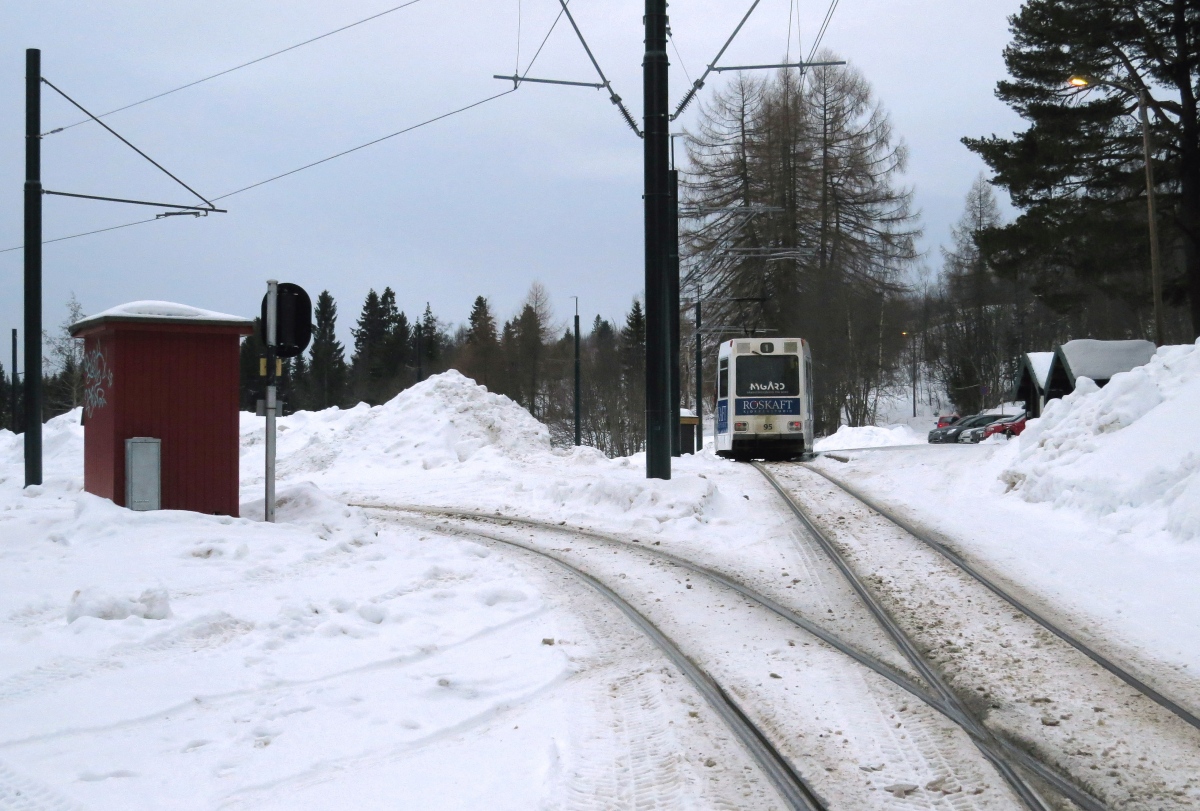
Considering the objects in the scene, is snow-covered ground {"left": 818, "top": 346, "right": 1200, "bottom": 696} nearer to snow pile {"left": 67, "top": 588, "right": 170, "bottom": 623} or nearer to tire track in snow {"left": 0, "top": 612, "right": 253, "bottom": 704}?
tire track in snow {"left": 0, "top": 612, "right": 253, "bottom": 704}

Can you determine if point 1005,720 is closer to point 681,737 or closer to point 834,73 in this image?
point 681,737

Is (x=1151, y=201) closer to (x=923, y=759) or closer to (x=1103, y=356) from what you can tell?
(x=1103, y=356)

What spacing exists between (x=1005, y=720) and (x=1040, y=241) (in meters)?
27.5

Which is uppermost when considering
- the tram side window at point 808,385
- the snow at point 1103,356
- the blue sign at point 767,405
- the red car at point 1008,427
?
the snow at point 1103,356

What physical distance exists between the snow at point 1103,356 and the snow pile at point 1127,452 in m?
13.3

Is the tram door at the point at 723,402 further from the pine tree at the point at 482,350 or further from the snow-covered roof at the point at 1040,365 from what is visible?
the pine tree at the point at 482,350

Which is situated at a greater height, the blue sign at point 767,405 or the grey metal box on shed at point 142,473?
the blue sign at point 767,405

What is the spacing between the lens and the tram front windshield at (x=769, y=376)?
72.9 ft

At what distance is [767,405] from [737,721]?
1779cm

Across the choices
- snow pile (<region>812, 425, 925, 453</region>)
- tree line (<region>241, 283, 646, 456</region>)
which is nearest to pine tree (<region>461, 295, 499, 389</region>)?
tree line (<region>241, 283, 646, 456</region>)

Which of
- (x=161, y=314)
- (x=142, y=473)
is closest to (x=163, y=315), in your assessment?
(x=161, y=314)

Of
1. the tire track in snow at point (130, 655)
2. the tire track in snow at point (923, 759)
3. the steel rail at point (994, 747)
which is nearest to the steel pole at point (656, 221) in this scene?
the steel rail at point (994, 747)

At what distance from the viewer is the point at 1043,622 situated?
6.95 m

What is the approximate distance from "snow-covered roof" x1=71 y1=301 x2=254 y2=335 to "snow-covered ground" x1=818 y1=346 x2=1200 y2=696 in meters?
8.22
